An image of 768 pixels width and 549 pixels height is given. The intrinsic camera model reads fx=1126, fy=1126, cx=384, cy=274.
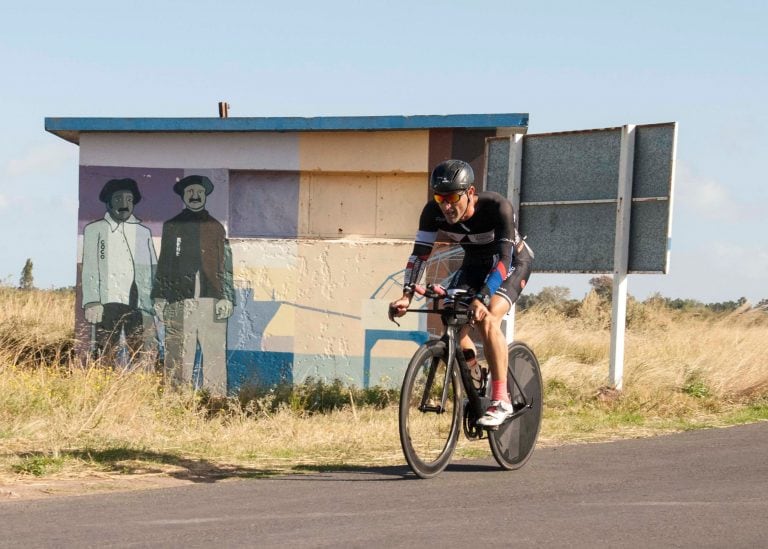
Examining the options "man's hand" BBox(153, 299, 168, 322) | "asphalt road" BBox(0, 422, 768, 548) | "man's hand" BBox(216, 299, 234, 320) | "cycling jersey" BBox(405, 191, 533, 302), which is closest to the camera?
"asphalt road" BBox(0, 422, 768, 548)

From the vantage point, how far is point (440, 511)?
20.0 ft

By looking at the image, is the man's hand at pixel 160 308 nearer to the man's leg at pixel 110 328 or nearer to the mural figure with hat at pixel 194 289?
the mural figure with hat at pixel 194 289

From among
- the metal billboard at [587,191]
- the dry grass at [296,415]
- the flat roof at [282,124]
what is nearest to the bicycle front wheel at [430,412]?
the dry grass at [296,415]

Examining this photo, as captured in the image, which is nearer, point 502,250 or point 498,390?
point 502,250

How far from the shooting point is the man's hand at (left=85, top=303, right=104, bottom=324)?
18469 millimetres

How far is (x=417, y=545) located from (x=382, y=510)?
0.94 meters

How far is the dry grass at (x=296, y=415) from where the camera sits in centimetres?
813

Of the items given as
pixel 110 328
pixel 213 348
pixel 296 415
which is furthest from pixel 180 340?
pixel 296 415

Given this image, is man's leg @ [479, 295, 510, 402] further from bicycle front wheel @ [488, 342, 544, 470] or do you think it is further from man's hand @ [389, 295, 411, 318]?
man's hand @ [389, 295, 411, 318]

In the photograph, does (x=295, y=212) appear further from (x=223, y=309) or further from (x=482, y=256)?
(x=482, y=256)

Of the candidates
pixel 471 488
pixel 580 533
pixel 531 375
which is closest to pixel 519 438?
pixel 531 375

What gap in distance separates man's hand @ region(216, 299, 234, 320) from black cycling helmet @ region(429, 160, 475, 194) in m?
10.9

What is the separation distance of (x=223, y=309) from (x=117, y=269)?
201cm

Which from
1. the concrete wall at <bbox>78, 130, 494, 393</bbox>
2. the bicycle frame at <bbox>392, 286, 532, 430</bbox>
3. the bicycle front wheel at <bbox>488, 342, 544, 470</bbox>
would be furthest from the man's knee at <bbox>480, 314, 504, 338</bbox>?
the concrete wall at <bbox>78, 130, 494, 393</bbox>
